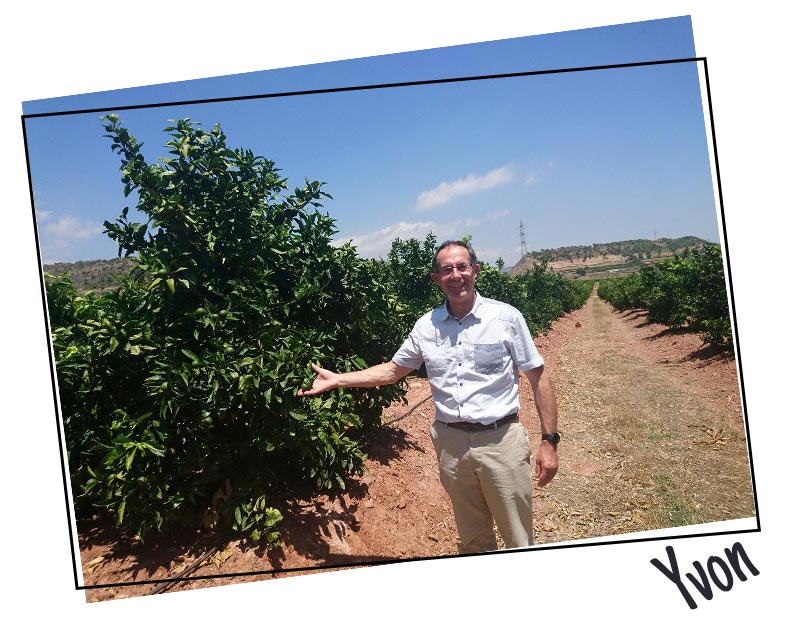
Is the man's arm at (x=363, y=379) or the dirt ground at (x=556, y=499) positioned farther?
the dirt ground at (x=556, y=499)

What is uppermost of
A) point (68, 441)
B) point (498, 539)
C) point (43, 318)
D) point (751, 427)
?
point (43, 318)

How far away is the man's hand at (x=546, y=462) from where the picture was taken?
2191 mm

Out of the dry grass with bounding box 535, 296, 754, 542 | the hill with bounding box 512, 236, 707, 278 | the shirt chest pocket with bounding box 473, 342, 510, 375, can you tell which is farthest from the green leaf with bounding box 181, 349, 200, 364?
the hill with bounding box 512, 236, 707, 278

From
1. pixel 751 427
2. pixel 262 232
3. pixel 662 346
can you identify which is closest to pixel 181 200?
pixel 262 232

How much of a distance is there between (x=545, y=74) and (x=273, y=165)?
71.1 inches

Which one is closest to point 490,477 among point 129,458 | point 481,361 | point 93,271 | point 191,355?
point 481,361

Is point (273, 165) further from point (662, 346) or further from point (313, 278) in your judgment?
point (662, 346)

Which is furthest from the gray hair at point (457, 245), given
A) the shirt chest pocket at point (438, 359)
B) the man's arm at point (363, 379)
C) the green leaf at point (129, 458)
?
the green leaf at point (129, 458)

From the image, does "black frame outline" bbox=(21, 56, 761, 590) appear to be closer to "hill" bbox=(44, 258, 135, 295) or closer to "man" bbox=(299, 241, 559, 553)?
"hill" bbox=(44, 258, 135, 295)

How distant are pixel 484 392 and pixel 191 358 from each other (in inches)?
65.4

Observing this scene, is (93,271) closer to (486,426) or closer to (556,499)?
(486,426)

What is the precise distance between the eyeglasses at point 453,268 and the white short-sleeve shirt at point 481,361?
0.20 m

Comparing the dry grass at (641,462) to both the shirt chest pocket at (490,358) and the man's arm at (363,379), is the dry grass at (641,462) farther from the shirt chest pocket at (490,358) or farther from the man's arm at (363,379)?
the man's arm at (363,379)

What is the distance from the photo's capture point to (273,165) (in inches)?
114
